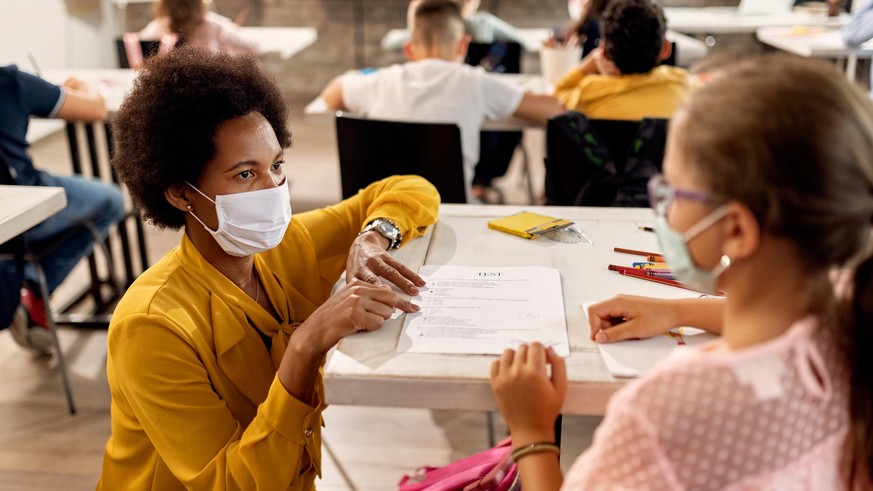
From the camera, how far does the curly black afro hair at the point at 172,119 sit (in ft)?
3.96

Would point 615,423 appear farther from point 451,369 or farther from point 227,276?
point 227,276

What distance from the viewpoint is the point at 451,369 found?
98 cm

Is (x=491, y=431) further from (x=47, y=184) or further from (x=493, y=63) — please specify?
(x=493, y=63)

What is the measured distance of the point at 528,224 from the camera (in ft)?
4.71

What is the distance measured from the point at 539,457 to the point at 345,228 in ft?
2.45

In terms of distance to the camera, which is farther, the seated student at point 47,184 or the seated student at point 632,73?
the seated student at point 632,73

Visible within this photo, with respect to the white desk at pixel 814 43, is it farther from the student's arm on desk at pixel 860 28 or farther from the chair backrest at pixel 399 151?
the chair backrest at pixel 399 151

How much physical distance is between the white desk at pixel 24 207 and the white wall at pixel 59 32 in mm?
3635

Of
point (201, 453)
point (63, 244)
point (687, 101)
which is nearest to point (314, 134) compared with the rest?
point (63, 244)

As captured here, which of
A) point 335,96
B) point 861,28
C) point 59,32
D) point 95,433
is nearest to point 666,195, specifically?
point 95,433

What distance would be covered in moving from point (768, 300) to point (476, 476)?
2.20 ft

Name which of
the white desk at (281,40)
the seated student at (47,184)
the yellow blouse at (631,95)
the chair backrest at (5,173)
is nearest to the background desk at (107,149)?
the seated student at (47,184)

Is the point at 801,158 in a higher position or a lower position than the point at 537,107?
higher

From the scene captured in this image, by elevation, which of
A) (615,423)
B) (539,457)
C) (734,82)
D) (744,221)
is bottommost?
(539,457)
